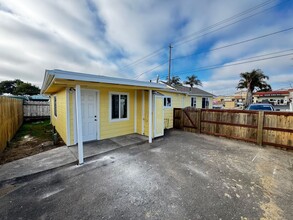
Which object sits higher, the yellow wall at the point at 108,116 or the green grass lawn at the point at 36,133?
the yellow wall at the point at 108,116

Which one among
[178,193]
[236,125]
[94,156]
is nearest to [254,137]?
[236,125]

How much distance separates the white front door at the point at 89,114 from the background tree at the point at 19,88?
124 ft

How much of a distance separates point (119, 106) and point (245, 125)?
20.9 ft

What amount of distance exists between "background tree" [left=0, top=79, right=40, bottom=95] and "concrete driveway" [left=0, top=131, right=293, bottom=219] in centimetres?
3985

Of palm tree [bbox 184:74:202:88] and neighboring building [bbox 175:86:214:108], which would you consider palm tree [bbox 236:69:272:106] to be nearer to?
palm tree [bbox 184:74:202:88]

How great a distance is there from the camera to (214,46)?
12.5 meters

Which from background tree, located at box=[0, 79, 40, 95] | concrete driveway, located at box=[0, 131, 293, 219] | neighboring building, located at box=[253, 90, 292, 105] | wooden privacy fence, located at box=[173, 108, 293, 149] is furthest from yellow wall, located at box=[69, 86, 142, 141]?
background tree, located at box=[0, 79, 40, 95]

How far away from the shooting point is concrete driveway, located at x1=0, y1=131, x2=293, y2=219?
2176 millimetres

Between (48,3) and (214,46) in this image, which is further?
(214,46)

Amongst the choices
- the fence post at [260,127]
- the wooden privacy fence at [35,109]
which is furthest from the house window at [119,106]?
the wooden privacy fence at [35,109]

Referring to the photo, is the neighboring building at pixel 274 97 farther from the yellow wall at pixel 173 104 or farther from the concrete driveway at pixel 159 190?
the concrete driveway at pixel 159 190

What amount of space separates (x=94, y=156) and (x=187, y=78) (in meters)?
25.8

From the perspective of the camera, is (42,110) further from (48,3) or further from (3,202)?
(3,202)

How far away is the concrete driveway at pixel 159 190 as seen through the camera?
7.14ft
